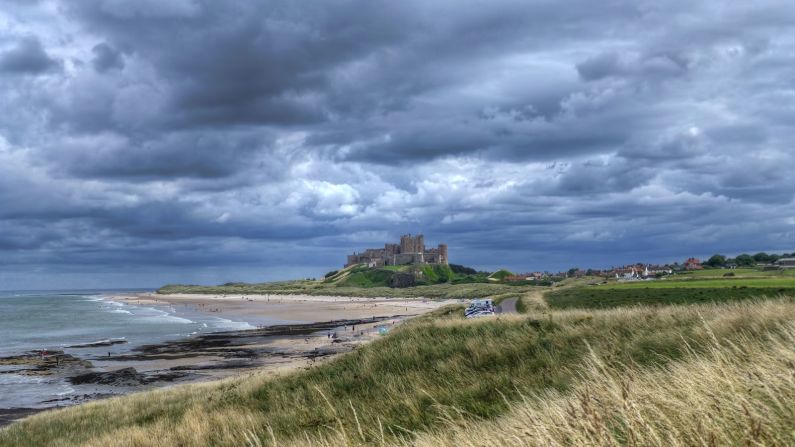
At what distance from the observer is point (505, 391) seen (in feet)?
32.3

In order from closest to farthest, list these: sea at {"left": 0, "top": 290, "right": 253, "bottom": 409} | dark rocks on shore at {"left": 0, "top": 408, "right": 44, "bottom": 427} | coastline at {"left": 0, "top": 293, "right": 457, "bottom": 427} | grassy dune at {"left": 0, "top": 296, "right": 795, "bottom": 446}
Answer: grassy dune at {"left": 0, "top": 296, "right": 795, "bottom": 446}
dark rocks on shore at {"left": 0, "top": 408, "right": 44, "bottom": 427}
sea at {"left": 0, "top": 290, "right": 253, "bottom": 409}
coastline at {"left": 0, "top": 293, "right": 457, "bottom": 427}

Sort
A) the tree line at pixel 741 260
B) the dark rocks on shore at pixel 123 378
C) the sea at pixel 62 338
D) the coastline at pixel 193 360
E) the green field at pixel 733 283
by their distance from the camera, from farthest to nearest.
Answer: the tree line at pixel 741 260 → the green field at pixel 733 283 → the dark rocks on shore at pixel 123 378 → the coastline at pixel 193 360 → the sea at pixel 62 338

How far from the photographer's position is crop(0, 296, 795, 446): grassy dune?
A: 4426 mm

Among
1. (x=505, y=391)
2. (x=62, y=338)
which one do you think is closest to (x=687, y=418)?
(x=505, y=391)

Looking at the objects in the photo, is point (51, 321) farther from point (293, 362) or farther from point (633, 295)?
point (633, 295)

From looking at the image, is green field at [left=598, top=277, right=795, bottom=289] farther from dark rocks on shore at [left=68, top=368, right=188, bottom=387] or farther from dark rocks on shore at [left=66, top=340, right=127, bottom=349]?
dark rocks on shore at [left=66, top=340, right=127, bottom=349]

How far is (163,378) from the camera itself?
38.1 meters

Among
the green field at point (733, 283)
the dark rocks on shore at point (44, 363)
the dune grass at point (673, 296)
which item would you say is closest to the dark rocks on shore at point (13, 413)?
the dark rocks on shore at point (44, 363)

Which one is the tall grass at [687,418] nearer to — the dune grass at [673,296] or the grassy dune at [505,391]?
the grassy dune at [505,391]

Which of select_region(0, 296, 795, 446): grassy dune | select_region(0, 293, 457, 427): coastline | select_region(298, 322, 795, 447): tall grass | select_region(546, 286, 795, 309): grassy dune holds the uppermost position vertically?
select_region(298, 322, 795, 447): tall grass

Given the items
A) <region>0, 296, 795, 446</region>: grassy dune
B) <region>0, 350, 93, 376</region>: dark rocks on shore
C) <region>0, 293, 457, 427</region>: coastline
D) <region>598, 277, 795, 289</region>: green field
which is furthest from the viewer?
<region>0, 350, 93, 376</region>: dark rocks on shore

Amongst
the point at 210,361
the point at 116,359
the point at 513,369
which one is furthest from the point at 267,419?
the point at 116,359

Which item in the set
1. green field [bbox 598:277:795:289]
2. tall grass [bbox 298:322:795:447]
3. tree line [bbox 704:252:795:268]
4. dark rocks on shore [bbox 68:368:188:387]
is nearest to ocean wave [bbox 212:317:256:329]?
dark rocks on shore [bbox 68:368:188:387]

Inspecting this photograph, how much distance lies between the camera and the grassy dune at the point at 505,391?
443cm
